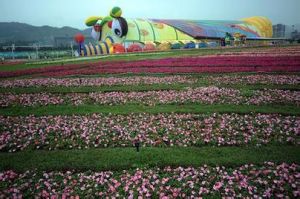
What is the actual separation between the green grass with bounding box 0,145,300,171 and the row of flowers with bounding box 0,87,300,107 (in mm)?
4991

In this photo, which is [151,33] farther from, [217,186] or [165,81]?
[217,186]

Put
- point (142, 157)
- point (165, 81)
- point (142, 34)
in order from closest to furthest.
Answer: point (142, 157) → point (165, 81) → point (142, 34)

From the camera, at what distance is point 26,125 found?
9.22 meters

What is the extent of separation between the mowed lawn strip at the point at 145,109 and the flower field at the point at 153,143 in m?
0.04

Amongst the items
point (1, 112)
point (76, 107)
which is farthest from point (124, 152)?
point (1, 112)

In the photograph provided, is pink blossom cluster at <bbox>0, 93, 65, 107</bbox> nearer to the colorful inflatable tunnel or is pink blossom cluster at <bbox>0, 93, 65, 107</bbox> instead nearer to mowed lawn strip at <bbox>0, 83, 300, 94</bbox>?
mowed lawn strip at <bbox>0, 83, 300, 94</bbox>

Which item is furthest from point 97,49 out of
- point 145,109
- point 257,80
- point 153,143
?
point 153,143

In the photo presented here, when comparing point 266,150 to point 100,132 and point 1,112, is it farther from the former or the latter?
point 1,112

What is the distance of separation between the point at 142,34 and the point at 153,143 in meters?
61.5

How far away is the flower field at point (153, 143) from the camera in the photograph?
17.8 ft

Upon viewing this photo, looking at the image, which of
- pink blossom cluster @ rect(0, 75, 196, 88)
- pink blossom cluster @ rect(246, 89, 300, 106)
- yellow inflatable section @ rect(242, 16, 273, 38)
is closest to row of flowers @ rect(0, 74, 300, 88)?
pink blossom cluster @ rect(0, 75, 196, 88)

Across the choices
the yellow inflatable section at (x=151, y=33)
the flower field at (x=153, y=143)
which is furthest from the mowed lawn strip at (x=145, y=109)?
the yellow inflatable section at (x=151, y=33)

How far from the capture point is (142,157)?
6.66m

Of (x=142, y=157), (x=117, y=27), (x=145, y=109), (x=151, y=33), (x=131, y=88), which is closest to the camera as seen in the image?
(x=142, y=157)
